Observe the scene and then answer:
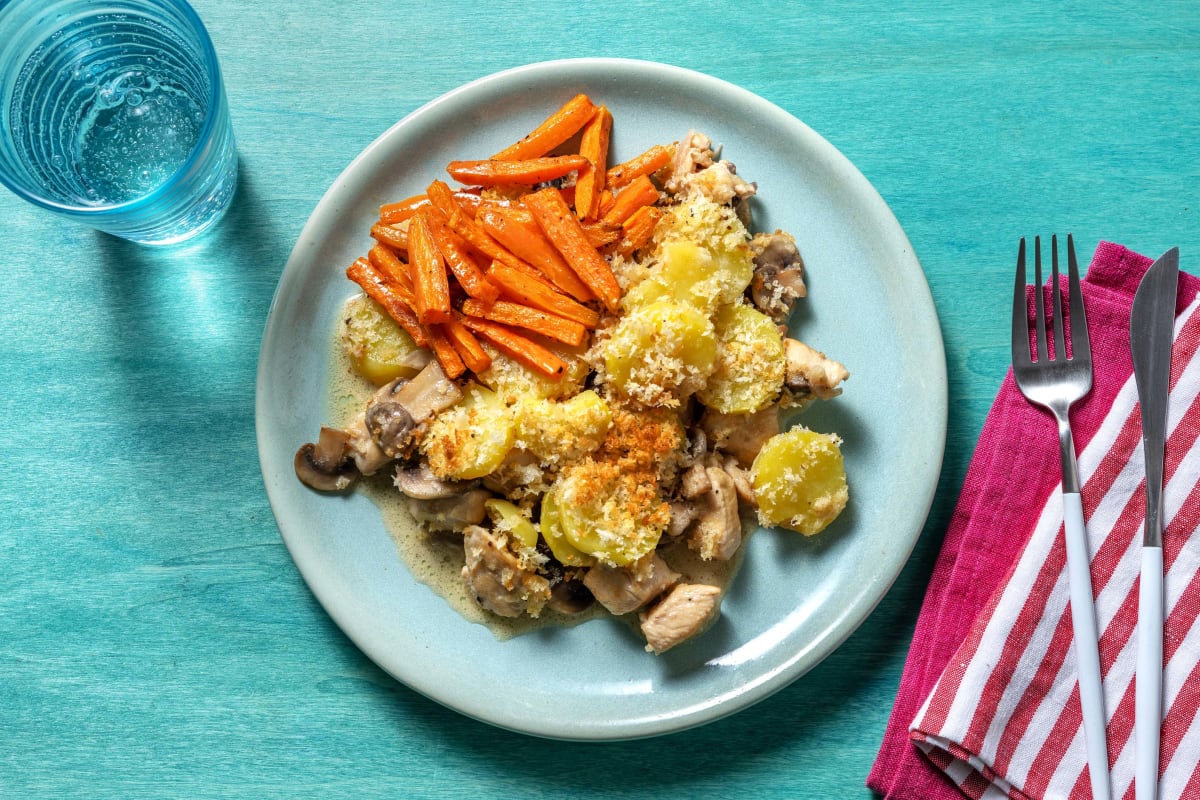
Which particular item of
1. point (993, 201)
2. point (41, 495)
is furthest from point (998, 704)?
point (41, 495)

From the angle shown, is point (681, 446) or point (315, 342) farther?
point (315, 342)

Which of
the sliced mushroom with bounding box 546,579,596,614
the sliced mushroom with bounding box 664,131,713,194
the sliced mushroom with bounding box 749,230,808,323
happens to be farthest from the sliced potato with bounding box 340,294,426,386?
the sliced mushroom with bounding box 749,230,808,323

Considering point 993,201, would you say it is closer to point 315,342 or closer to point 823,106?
point 823,106

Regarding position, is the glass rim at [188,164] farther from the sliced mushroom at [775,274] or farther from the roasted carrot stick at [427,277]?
the sliced mushroom at [775,274]

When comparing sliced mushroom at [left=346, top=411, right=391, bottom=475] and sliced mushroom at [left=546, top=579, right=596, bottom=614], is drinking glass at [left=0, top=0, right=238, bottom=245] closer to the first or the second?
sliced mushroom at [left=346, top=411, right=391, bottom=475]

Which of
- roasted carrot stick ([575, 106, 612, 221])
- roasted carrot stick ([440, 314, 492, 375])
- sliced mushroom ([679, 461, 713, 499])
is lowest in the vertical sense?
sliced mushroom ([679, 461, 713, 499])

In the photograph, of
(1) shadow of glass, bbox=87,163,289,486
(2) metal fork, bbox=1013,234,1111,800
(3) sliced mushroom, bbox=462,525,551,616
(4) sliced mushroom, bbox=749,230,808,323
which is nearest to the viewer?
(3) sliced mushroom, bbox=462,525,551,616
